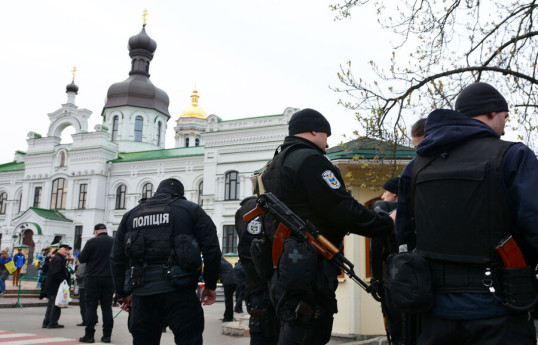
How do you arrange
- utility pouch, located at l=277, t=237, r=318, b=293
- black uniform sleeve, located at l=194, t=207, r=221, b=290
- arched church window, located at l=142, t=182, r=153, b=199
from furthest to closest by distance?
arched church window, located at l=142, t=182, r=153, b=199 < black uniform sleeve, located at l=194, t=207, r=221, b=290 < utility pouch, located at l=277, t=237, r=318, b=293

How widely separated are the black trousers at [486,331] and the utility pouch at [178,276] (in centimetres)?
275

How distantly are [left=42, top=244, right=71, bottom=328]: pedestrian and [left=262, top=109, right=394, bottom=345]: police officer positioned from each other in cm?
915

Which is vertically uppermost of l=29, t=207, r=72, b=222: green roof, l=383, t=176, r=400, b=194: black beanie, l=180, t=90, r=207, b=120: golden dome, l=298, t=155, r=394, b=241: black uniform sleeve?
l=180, t=90, r=207, b=120: golden dome

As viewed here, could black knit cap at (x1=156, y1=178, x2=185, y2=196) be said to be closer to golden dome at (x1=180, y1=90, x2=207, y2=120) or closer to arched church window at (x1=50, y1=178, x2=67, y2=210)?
arched church window at (x1=50, y1=178, x2=67, y2=210)

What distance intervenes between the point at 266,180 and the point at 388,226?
99 cm

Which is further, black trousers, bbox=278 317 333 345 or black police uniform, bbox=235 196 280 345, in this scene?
black police uniform, bbox=235 196 280 345

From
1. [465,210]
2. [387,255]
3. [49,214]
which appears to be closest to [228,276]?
[387,255]

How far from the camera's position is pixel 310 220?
3590mm

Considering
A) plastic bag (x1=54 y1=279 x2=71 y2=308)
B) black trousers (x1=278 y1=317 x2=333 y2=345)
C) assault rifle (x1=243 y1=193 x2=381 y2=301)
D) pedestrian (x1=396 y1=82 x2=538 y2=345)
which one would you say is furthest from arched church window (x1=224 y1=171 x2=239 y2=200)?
pedestrian (x1=396 y1=82 x2=538 y2=345)

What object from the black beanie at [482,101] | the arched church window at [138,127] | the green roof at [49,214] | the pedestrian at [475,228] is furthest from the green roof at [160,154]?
the pedestrian at [475,228]

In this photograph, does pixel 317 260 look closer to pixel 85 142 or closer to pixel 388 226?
pixel 388 226

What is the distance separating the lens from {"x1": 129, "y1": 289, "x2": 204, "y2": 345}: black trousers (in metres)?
4.71

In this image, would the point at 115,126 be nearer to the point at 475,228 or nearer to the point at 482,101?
the point at 482,101

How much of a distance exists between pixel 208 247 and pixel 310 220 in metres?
1.88
